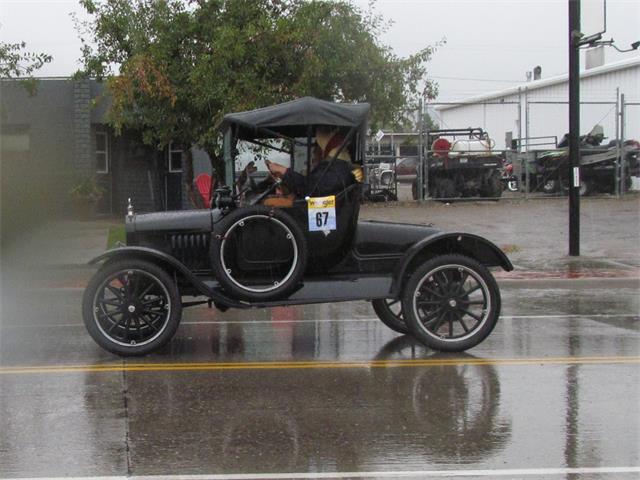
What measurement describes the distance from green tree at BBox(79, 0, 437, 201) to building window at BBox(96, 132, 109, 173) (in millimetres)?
8429

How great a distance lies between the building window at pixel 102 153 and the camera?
2514 centimetres

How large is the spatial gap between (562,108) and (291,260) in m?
30.7

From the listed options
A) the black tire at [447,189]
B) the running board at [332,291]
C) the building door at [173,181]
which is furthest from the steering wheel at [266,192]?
the building door at [173,181]

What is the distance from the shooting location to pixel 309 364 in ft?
24.2

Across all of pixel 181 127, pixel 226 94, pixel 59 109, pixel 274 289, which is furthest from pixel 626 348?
pixel 59 109

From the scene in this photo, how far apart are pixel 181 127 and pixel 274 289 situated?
8560 millimetres

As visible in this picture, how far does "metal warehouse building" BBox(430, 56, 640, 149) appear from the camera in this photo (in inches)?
1222

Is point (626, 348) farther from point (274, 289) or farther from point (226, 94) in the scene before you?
point (226, 94)

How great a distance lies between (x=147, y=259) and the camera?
7.56m

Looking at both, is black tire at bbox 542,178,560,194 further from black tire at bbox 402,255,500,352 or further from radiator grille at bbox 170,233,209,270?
radiator grille at bbox 170,233,209,270

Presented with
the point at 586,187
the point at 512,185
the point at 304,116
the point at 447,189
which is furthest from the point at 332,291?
the point at 512,185

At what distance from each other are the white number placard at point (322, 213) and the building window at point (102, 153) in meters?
18.7

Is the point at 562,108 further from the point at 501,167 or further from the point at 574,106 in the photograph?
the point at 574,106

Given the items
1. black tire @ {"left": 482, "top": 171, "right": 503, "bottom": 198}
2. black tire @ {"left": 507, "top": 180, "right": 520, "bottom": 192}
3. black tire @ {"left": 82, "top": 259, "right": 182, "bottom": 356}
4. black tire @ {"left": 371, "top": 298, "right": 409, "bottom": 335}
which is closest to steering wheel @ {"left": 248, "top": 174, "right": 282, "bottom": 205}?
black tire @ {"left": 82, "top": 259, "right": 182, "bottom": 356}
